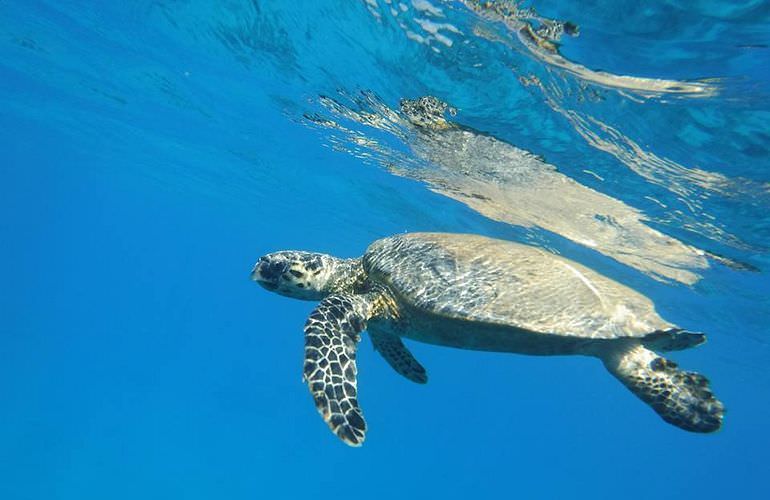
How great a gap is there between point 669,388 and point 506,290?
2.02m

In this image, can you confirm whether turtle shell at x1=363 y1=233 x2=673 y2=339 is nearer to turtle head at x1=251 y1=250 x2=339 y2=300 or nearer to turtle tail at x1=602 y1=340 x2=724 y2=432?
turtle tail at x1=602 y1=340 x2=724 y2=432

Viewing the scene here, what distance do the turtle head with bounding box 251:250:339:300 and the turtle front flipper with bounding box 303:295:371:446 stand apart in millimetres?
1277

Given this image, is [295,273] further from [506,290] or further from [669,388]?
[669,388]

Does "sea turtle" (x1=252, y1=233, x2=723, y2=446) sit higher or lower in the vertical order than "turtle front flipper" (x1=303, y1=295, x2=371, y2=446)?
higher

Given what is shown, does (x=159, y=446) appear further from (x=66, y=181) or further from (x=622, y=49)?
(x=622, y=49)

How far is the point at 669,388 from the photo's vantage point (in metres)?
5.06

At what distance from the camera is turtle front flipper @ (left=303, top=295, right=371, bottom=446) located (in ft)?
13.2

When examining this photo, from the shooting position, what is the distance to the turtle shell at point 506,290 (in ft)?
17.0

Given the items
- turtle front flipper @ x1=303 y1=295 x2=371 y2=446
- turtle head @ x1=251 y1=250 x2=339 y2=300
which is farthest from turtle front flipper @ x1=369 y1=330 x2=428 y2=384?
turtle front flipper @ x1=303 y1=295 x2=371 y2=446

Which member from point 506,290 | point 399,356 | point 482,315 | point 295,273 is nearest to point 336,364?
point 482,315

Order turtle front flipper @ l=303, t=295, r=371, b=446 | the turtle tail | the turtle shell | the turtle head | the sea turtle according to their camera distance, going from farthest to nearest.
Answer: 1. the turtle head
2. the turtle shell
3. the turtle tail
4. the sea turtle
5. turtle front flipper @ l=303, t=295, r=371, b=446

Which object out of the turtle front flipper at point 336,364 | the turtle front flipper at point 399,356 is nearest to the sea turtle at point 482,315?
the turtle front flipper at point 336,364

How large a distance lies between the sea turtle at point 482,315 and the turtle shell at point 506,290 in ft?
0.05

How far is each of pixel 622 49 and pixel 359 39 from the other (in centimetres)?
517
